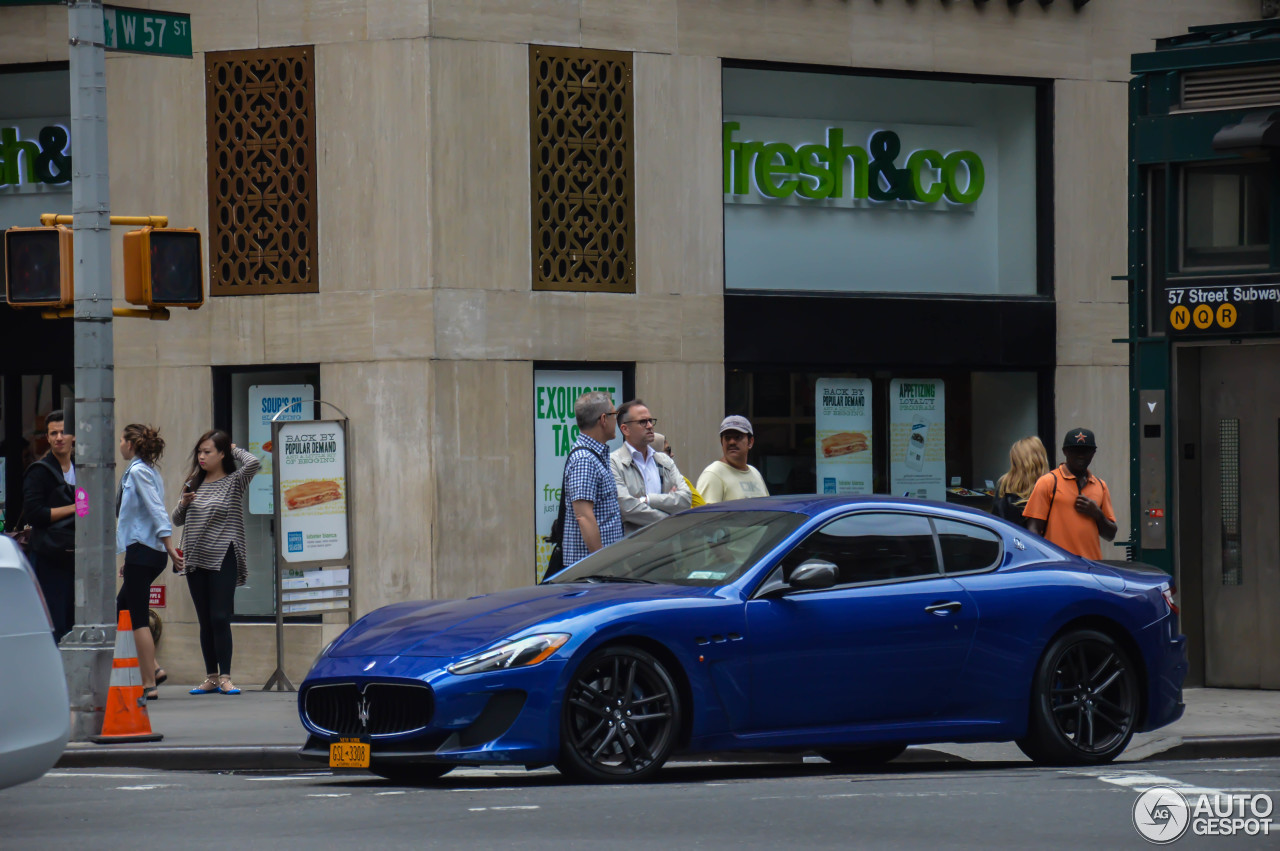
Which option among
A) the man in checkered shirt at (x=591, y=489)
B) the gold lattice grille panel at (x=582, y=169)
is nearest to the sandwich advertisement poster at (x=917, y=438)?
the gold lattice grille panel at (x=582, y=169)

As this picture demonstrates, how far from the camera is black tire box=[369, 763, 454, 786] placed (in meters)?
8.38

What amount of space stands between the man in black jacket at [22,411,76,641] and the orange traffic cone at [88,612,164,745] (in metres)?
2.86

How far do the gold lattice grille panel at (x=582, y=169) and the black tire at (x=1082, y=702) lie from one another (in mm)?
6483

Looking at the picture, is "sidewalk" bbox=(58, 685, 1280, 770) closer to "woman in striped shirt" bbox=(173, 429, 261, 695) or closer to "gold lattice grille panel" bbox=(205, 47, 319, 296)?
"woman in striped shirt" bbox=(173, 429, 261, 695)

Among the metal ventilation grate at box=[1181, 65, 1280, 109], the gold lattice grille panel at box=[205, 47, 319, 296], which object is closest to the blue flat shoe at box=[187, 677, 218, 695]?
the gold lattice grille panel at box=[205, 47, 319, 296]

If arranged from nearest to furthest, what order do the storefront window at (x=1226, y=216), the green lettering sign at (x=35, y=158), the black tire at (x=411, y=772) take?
the black tire at (x=411, y=772) → the storefront window at (x=1226, y=216) → the green lettering sign at (x=35, y=158)

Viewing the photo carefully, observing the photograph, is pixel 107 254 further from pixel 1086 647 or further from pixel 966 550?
pixel 1086 647

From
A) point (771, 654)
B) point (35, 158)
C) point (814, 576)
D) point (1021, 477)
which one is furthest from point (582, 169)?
point (771, 654)

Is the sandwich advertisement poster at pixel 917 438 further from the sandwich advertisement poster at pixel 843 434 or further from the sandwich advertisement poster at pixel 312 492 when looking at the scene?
the sandwich advertisement poster at pixel 312 492

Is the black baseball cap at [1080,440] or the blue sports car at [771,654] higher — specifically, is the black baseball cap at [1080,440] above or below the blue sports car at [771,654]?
above

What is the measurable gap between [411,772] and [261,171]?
7.33m

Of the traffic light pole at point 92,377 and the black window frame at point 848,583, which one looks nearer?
the black window frame at point 848,583

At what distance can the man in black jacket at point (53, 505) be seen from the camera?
13008mm

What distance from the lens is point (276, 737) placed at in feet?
34.7
